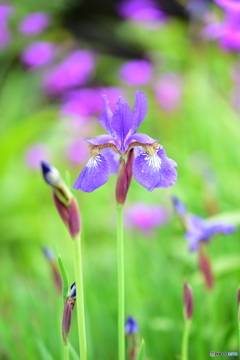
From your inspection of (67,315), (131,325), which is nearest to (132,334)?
(131,325)

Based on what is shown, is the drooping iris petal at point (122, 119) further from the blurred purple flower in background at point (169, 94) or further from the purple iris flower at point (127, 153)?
the blurred purple flower in background at point (169, 94)

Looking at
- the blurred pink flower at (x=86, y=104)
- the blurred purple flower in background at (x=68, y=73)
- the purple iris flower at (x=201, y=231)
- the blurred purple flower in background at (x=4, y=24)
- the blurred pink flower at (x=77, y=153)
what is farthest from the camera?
the blurred purple flower in background at (x=68, y=73)

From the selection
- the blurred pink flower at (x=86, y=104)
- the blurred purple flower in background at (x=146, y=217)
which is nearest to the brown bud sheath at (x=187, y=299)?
the blurred purple flower in background at (x=146, y=217)

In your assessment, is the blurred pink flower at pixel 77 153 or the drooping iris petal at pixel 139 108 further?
the blurred pink flower at pixel 77 153

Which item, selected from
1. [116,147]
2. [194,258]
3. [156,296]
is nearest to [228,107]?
[194,258]

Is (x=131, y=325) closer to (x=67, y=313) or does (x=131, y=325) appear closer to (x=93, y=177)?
(x=67, y=313)

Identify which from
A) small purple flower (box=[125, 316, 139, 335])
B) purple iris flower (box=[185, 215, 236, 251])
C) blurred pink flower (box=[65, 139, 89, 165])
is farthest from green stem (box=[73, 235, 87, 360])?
blurred pink flower (box=[65, 139, 89, 165])
